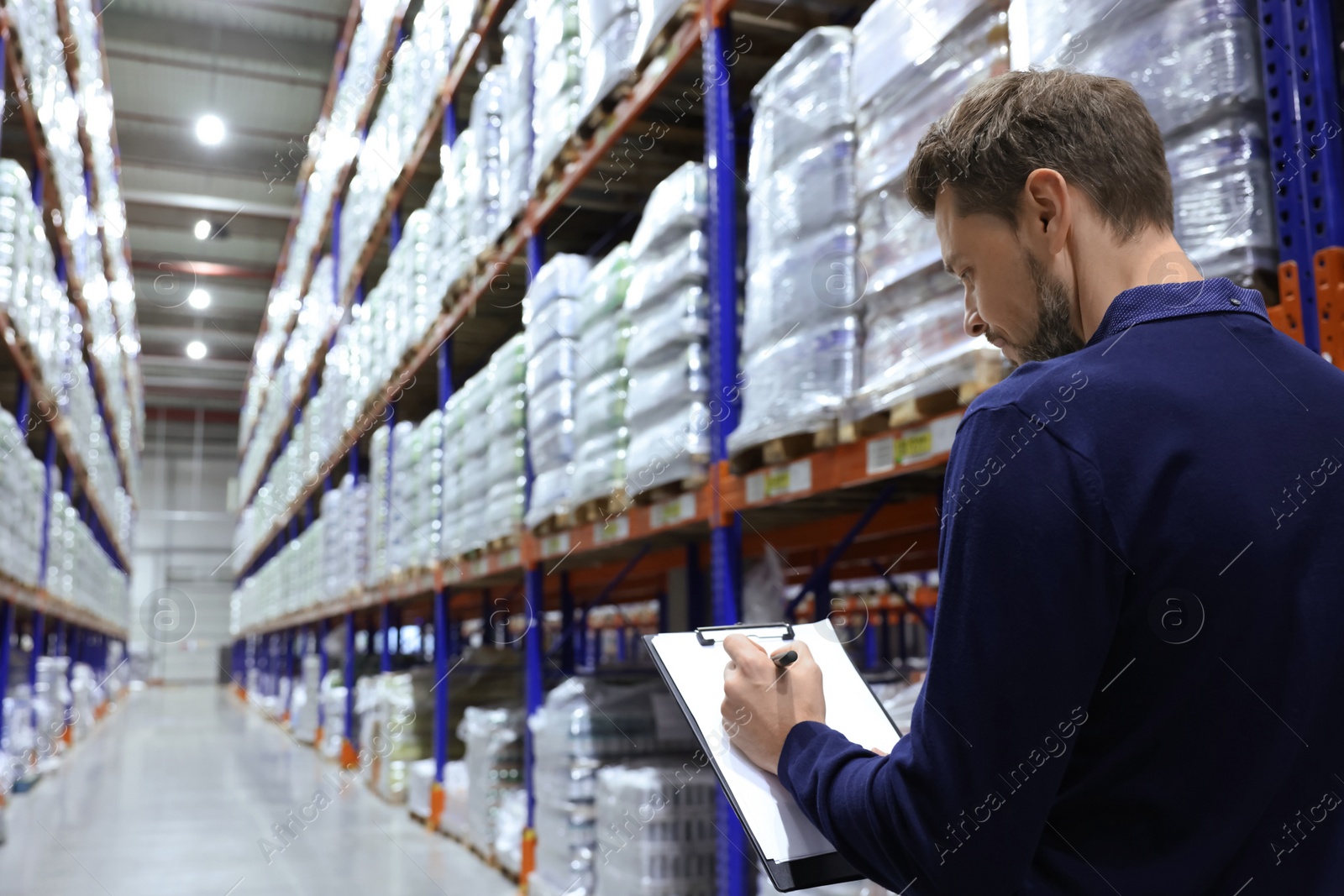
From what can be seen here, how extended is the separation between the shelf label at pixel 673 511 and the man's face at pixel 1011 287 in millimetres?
2642

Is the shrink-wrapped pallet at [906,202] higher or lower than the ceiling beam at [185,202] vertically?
lower

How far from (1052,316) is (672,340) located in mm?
2689

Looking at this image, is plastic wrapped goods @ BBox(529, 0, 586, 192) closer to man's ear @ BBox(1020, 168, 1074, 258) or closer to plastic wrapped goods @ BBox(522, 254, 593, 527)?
plastic wrapped goods @ BBox(522, 254, 593, 527)

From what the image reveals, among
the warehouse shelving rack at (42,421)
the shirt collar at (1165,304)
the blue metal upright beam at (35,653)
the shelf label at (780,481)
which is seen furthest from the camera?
the blue metal upright beam at (35,653)

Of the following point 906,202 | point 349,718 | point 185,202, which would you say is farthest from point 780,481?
point 185,202

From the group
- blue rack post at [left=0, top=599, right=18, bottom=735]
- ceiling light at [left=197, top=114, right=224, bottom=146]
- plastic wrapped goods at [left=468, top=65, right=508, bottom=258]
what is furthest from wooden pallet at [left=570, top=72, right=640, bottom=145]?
ceiling light at [left=197, top=114, right=224, bottom=146]

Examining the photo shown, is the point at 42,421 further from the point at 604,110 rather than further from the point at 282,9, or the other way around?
the point at 282,9

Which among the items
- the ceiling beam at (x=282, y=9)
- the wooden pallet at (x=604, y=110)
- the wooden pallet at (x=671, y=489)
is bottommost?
the wooden pallet at (x=671, y=489)

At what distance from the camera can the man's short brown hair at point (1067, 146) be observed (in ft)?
3.49

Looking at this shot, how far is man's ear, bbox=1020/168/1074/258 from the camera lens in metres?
1.06

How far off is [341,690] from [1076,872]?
36.8 ft

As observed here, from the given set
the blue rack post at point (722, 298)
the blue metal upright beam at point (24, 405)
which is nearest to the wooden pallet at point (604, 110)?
the blue rack post at point (722, 298)

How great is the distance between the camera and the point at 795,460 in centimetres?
312

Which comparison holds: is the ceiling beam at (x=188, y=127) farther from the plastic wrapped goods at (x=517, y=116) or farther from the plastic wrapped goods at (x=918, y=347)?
the plastic wrapped goods at (x=918, y=347)
